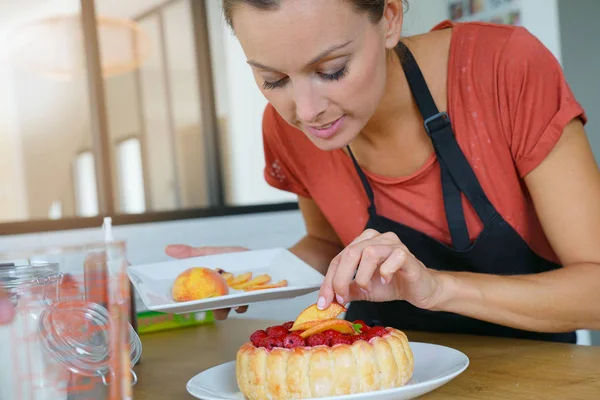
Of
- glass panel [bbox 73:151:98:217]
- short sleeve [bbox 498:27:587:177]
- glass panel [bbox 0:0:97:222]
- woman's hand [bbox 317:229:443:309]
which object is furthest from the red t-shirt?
glass panel [bbox 73:151:98:217]

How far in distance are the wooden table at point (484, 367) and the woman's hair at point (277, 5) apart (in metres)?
0.59

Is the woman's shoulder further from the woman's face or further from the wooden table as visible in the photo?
the wooden table

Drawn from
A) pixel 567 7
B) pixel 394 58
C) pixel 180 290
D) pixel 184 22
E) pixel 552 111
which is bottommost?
pixel 180 290

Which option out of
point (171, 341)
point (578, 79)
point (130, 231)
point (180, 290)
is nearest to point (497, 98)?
point (180, 290)

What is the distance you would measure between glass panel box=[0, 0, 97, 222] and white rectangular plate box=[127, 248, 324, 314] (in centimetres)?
504

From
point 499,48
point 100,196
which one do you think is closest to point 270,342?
point 499,48

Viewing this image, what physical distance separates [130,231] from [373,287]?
1446 millimetres

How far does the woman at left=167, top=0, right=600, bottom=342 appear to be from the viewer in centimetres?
114

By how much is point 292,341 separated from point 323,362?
0.23ft

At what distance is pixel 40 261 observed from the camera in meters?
0.76

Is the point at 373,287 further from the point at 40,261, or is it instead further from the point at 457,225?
the point at 40,261

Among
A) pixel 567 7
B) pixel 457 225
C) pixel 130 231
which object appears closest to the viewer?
pixel 457 225

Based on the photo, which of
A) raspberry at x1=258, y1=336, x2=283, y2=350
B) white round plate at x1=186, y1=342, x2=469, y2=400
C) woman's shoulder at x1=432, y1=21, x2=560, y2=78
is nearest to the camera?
white round plate at x1=186, y1=342, x2=469, y2=400

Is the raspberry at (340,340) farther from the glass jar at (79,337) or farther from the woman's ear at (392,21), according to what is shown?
the woman's ear at (392,21)
